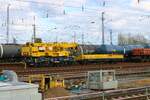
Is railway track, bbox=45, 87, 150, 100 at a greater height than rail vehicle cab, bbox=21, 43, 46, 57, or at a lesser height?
lesser

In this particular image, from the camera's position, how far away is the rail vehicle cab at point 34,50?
42781 mm

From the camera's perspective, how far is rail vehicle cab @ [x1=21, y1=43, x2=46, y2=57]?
42.8 meters

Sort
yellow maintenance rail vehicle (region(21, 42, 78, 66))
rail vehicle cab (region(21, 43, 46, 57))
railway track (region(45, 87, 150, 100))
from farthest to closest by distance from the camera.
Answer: rail vehicle cab (region(21, 43, 46, 57)) → yellow maintenance rail vehicle (region(21, 42, 78, 66)) → railway track (region(45, 87, 150, 100))

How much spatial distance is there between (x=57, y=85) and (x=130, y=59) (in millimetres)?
42035

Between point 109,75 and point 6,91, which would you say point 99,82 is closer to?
point 109,75

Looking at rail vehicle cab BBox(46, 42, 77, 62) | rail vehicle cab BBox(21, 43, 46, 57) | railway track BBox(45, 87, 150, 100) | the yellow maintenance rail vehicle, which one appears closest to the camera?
railway track BBox(45, 87, 150, 100)

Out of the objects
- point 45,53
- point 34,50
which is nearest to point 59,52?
point 45,53

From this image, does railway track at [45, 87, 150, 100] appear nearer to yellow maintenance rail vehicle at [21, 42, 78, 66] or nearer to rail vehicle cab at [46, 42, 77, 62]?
yellow maintenance rail vehicle at [21, 42, 78, 66]

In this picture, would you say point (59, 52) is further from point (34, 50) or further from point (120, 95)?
point (120, 95)

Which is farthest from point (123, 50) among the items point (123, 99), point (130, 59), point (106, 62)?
point (123, 99)

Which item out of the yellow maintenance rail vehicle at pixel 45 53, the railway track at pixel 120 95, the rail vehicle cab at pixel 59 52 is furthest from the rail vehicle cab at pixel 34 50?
the railway track at pixel 120 95

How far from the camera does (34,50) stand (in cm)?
4294

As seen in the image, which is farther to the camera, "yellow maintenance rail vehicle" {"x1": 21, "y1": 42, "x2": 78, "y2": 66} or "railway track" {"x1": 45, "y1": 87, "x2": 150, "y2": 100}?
"yellow maintenance rail vehicle" {"x1": 21, "y1": 42, "x2": 78, "y2": 66}

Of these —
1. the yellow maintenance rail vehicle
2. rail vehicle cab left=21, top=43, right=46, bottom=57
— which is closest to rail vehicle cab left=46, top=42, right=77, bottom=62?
the yellow maintenance rail vehicle
